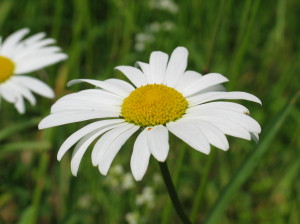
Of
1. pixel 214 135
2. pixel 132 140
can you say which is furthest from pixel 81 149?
pixel 132 140

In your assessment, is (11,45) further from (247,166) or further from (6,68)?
(247,166)

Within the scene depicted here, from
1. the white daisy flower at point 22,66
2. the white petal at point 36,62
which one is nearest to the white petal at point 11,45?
the white daisy flower at point 22,66

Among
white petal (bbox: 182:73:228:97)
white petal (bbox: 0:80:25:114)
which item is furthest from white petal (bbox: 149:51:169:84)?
white petal (bbox: 0:80:25:114)

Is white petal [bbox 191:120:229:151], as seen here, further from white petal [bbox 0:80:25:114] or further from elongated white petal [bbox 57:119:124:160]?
white petal [bbox 0:80:25:114]

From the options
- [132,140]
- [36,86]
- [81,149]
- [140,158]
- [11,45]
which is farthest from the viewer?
[132,140]

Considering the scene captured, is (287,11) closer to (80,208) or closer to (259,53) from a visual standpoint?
(259,53)

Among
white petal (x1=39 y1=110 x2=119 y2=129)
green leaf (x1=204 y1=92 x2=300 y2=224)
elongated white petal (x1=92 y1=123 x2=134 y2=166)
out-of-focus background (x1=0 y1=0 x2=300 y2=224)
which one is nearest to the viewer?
elongated white petal (x1=92 y1=123 x2=134 y2=166)

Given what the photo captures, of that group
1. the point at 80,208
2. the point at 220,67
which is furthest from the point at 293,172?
the point at 80,208

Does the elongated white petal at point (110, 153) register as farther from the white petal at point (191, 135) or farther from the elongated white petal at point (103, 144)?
the white petal at point (191, 135)
